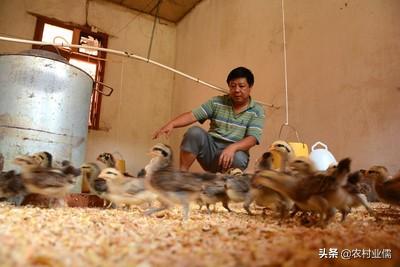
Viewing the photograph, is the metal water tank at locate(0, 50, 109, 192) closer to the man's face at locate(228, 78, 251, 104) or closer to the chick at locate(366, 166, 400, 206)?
the man's face at locate(228, 78, 251, 104)

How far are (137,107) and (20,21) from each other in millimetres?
3195

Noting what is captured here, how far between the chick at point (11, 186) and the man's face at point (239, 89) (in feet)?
8.48

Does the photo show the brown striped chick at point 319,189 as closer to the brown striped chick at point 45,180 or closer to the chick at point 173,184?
the chick at point 173,184

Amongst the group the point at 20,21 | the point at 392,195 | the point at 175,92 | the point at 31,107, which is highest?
the point at 20,21

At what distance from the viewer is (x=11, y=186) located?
9.26ft

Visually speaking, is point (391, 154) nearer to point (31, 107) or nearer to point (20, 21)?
point (31, 107)

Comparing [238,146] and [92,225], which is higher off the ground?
[238,146]

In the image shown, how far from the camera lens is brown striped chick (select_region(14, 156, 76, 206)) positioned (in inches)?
105

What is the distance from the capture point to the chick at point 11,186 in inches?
111

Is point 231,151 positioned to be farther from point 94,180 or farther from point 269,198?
point 94,180

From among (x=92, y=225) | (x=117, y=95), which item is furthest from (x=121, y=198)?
(x=117, y=95)

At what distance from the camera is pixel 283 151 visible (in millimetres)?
3316

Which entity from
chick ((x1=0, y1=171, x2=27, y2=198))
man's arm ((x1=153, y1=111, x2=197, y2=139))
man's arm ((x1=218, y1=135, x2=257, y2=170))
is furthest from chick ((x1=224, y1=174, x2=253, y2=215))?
chick ((x1=0, y1=171, x2=27, y2=198))

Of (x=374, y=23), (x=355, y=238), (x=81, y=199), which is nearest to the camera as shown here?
(x=355, y=238)
